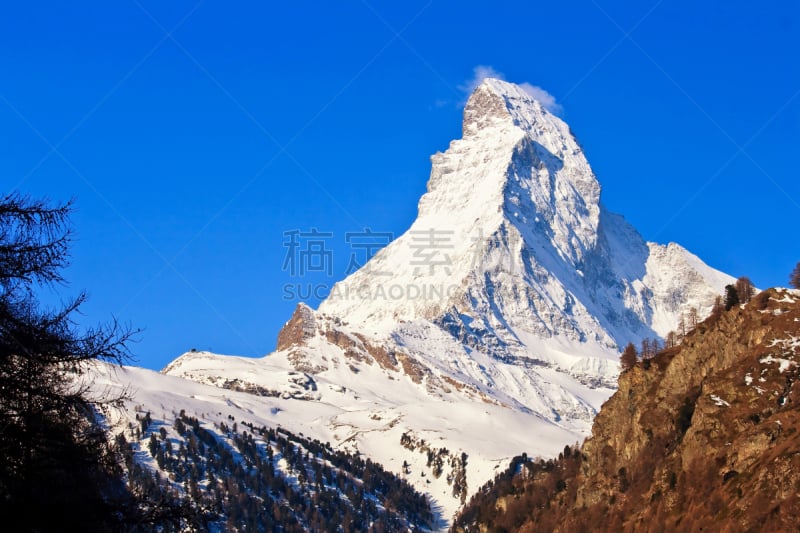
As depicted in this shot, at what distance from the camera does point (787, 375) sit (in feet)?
392

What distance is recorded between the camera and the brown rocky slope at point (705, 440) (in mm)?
97625

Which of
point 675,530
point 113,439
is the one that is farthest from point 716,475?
point 113,439

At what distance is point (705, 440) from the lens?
390 ft

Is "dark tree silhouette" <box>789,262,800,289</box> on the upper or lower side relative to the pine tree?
upper

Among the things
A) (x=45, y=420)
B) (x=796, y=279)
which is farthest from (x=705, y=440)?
(x=45, y=420)

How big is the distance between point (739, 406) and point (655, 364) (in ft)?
128

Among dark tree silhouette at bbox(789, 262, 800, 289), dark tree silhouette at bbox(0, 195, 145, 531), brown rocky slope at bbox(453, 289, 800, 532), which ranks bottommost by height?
dark tree silhouette at bbox(0, 195, 145, 531)

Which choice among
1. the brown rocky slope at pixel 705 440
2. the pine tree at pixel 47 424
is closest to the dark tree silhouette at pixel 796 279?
the brown rocky slope at pixel 705 440

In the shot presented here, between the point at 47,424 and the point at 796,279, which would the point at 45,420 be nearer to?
the point at 47,424

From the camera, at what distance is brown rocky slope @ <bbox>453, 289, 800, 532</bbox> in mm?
97625

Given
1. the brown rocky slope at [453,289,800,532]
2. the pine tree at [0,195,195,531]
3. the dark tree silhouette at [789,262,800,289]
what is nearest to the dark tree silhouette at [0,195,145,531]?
the pine tree at [0,195,195,531]

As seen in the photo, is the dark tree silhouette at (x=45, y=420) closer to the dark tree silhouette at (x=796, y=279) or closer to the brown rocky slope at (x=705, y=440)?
the brown rocky slope at (x=705, y=440)

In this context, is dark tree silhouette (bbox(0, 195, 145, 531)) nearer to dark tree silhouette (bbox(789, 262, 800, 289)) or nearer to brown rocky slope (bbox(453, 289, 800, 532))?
brown rocky slope (bbox(453, 289, 800, 532))

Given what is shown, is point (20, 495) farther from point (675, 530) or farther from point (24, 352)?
point (675, 530)
